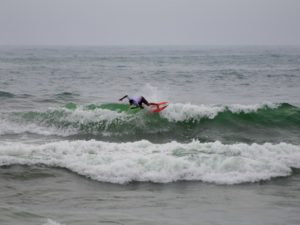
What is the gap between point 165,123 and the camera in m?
17.1

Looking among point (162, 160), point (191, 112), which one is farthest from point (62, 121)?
point (162, 160)

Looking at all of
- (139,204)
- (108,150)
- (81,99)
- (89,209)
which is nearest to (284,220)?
(139,204)

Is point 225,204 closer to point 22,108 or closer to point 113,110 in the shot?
point 113,110

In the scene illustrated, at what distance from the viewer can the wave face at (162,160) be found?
998cm

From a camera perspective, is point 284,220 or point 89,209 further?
point 89,209

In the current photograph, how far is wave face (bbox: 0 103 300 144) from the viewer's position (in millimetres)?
16188

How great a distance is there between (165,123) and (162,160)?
6.58m

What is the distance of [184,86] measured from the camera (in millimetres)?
32312

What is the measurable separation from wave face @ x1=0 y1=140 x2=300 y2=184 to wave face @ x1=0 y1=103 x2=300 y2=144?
142 inches

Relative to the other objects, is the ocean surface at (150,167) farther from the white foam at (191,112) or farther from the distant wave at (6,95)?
the distant wave at (6,95)

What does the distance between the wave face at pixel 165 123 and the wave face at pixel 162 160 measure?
3595mm

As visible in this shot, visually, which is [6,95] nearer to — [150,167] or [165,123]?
[165,123]

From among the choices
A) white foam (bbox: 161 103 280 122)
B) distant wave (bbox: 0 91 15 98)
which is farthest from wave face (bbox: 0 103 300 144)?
distant wave (bbox: 0 91 15 98)

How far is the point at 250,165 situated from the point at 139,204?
11.5ft
